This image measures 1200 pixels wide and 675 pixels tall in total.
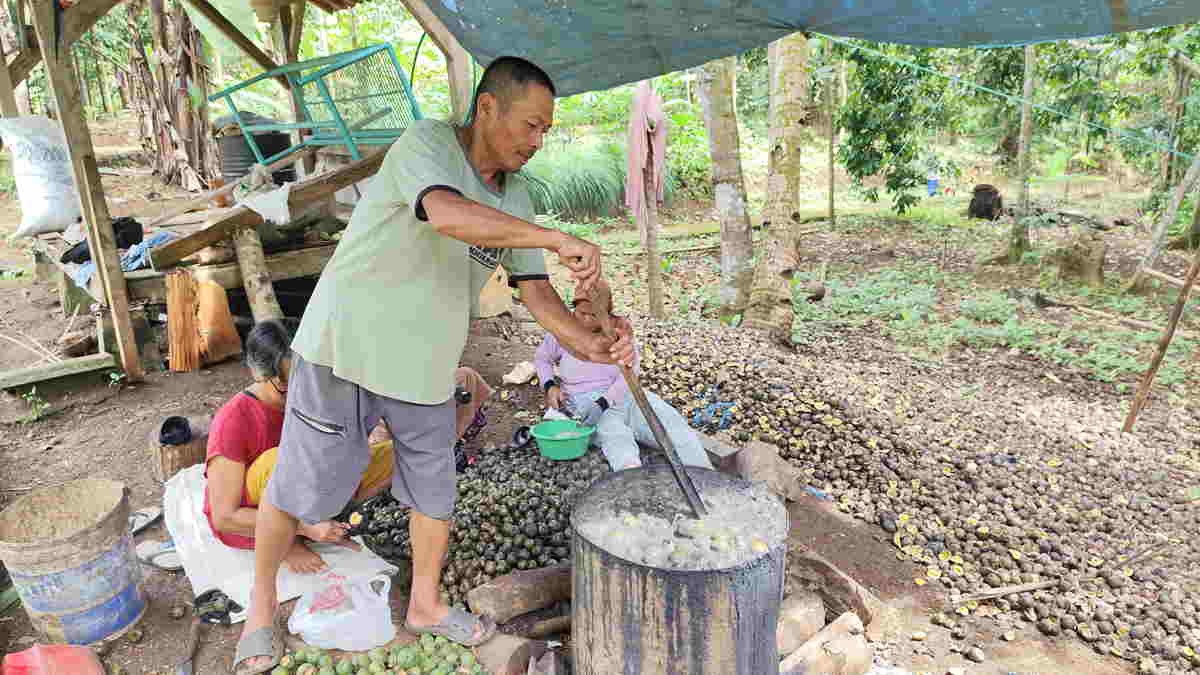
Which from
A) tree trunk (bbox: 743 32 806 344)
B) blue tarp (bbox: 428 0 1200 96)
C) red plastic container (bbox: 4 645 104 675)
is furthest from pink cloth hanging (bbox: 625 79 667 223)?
red plastic container (bbox: 4 645 104 675)

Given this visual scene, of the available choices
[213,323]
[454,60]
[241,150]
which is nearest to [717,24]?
[454,60]

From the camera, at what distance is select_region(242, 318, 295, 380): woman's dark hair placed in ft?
8.39

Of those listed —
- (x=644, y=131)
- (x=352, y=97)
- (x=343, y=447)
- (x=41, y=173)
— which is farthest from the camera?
(x=644, y=131)

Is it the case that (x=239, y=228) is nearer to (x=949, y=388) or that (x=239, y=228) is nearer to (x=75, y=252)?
(x=75, y=252)

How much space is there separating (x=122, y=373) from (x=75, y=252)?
42.1 inches

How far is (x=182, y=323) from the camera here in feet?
15.4

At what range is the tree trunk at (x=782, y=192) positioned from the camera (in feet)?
18.1

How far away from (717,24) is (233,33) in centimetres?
453

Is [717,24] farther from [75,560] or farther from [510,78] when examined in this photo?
[75,560]

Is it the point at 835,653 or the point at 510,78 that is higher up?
the point at 510,78

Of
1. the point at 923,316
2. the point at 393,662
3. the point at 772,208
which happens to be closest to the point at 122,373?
the point at 393,662

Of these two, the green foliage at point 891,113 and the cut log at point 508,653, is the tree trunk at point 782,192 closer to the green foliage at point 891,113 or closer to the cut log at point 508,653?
the cut log at point 508,653

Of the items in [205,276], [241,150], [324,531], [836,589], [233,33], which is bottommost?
[836,589]

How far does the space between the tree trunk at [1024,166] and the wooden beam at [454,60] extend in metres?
7.20
